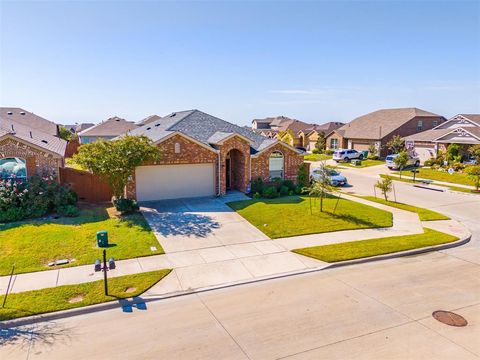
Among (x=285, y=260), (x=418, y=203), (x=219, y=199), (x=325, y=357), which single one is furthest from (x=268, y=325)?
(x=418, y=203)

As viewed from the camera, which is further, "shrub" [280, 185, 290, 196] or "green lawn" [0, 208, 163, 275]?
"shrub" [280, 185, 290, 196]

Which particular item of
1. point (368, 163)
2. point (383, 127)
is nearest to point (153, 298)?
point (368, 163)

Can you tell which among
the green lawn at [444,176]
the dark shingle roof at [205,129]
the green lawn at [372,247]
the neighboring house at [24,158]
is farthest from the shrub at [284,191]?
the green lawn at [444,176]

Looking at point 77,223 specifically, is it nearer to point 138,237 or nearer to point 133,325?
point 138,237

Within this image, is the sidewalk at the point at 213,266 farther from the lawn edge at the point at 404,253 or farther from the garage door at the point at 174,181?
the garage door at the point at 174,181

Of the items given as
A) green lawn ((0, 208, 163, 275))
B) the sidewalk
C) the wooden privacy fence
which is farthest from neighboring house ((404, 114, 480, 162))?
the wooden privacy fence

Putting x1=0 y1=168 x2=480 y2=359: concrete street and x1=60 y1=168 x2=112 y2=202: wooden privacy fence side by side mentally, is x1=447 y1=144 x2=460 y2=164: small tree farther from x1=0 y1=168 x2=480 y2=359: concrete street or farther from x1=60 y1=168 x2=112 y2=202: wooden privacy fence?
x1=60 y1=168 x2=112 y2=202: wooden privacy fence

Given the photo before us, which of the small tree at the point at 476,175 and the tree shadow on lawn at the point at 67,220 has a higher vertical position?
the small tree at the point at 476,175
